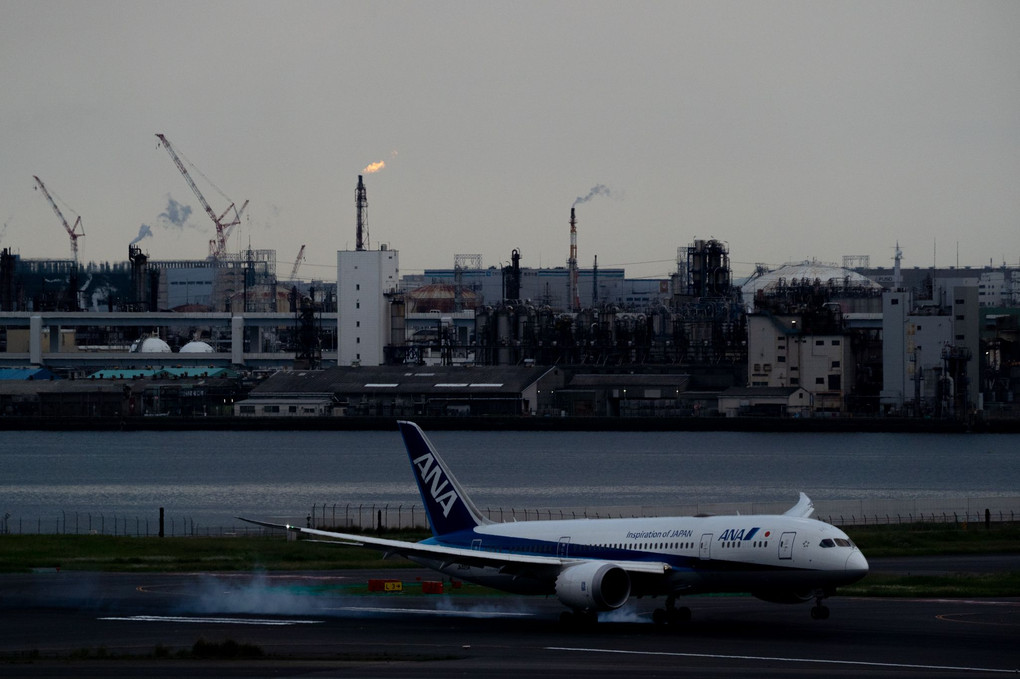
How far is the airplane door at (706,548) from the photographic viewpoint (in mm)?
43406

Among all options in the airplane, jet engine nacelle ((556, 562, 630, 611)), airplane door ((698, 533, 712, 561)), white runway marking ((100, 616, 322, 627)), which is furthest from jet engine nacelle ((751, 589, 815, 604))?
white runway marking ((100, 616, 322, 627))

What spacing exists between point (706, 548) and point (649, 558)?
2.05 m

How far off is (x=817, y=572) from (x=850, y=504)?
146 ft

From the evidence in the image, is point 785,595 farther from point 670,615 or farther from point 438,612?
point 438,612

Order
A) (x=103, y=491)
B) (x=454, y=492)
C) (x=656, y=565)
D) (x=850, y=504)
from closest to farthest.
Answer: (x=656, y=565) → (x=454, y=492) → (x=850, y=504) → (x=103, y=491)

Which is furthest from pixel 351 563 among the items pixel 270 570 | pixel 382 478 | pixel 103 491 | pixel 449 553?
pixel 382 478

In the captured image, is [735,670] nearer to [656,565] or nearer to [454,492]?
[656,565]

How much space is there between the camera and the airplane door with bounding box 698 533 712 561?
4341 centimetres

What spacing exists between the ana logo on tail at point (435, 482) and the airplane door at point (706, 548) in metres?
9.95

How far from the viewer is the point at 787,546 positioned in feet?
137

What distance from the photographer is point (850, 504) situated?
84.6m

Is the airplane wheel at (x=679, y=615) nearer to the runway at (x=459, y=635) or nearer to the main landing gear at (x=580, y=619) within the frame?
the runway at (x=459, y=635)

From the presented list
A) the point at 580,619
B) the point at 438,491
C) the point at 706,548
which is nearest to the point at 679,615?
the point at 706,548

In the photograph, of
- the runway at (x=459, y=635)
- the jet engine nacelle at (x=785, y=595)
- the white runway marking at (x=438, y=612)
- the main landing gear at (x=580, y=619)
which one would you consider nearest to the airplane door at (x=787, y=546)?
the jet engine nacelle at (x=785, y=595)
